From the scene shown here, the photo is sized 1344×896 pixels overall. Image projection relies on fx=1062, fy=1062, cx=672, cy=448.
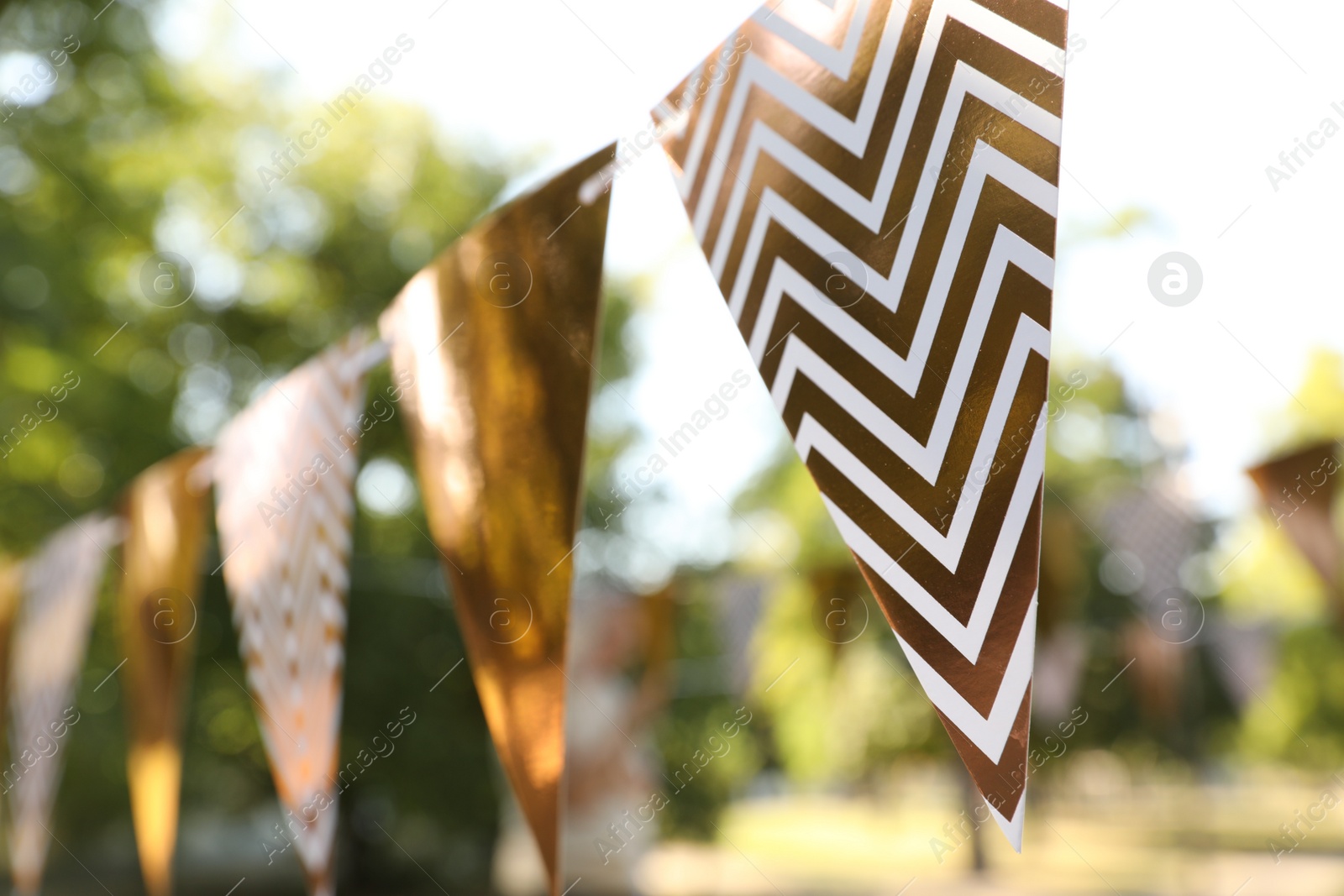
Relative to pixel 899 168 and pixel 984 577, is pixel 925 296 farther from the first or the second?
pixel 984 577

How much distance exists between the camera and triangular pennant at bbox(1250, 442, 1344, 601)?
553 centimetres

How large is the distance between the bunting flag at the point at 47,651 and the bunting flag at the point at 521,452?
278 cm

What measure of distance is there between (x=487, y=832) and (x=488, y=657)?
11.0 m

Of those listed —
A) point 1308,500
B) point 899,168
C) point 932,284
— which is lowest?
point 1308,500

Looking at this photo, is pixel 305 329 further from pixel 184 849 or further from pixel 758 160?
pixel 758 160

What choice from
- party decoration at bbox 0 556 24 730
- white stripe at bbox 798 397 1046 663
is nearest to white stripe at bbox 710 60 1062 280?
white stripe at bbox 798 397 1046 663

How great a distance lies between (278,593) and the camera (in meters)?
3.36

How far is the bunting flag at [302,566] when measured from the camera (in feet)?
10.2

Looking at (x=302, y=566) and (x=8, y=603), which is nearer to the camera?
(x=302, y=566)

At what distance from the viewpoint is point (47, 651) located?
509cm

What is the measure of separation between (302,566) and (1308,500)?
513 centimetres

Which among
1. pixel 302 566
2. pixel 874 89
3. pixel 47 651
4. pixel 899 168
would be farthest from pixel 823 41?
pixel 47 651

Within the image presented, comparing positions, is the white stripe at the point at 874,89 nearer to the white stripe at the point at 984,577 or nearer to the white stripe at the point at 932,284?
the white stripe at the point at 932,284

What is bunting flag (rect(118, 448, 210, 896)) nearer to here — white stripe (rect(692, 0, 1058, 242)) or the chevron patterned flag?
white stripe (rect(692, 0, 1058, 242))
